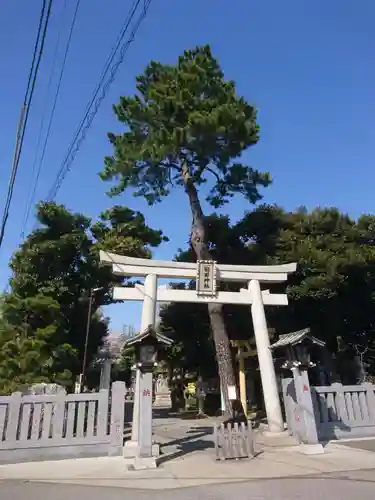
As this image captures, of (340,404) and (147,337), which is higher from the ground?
(147,337)

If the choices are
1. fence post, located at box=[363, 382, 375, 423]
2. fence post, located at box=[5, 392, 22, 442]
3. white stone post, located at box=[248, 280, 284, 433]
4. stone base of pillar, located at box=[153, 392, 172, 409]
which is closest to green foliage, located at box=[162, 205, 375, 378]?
white stone post, located at box=[248, 280, 284, 433]

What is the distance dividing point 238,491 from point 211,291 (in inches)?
349

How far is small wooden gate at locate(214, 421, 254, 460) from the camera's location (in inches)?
351

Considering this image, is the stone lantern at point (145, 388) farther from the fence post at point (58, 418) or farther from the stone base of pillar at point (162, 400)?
the stone base of pillar at point (162, 400)

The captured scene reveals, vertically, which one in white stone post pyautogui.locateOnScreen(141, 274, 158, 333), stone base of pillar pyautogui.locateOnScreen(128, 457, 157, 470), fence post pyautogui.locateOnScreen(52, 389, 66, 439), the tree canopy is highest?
the tree canopy

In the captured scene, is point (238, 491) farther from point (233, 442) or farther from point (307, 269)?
point (307, 269)

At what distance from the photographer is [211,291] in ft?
48.5

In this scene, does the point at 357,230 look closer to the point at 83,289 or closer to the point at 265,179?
the point at 265,179

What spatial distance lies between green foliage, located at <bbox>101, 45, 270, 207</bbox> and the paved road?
44.6ft

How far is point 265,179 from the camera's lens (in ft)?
62.9

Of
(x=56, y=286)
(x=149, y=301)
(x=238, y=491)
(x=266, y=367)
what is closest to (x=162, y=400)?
(x=56, y=286)

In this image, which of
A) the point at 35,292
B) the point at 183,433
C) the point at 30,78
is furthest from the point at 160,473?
the point at 35,292

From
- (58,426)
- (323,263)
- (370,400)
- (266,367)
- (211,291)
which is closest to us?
(58,426)

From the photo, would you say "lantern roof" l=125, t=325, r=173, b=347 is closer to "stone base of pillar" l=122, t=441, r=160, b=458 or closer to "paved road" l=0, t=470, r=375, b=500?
"stone base of pillar" l=122, t=441, r=160, b=458
